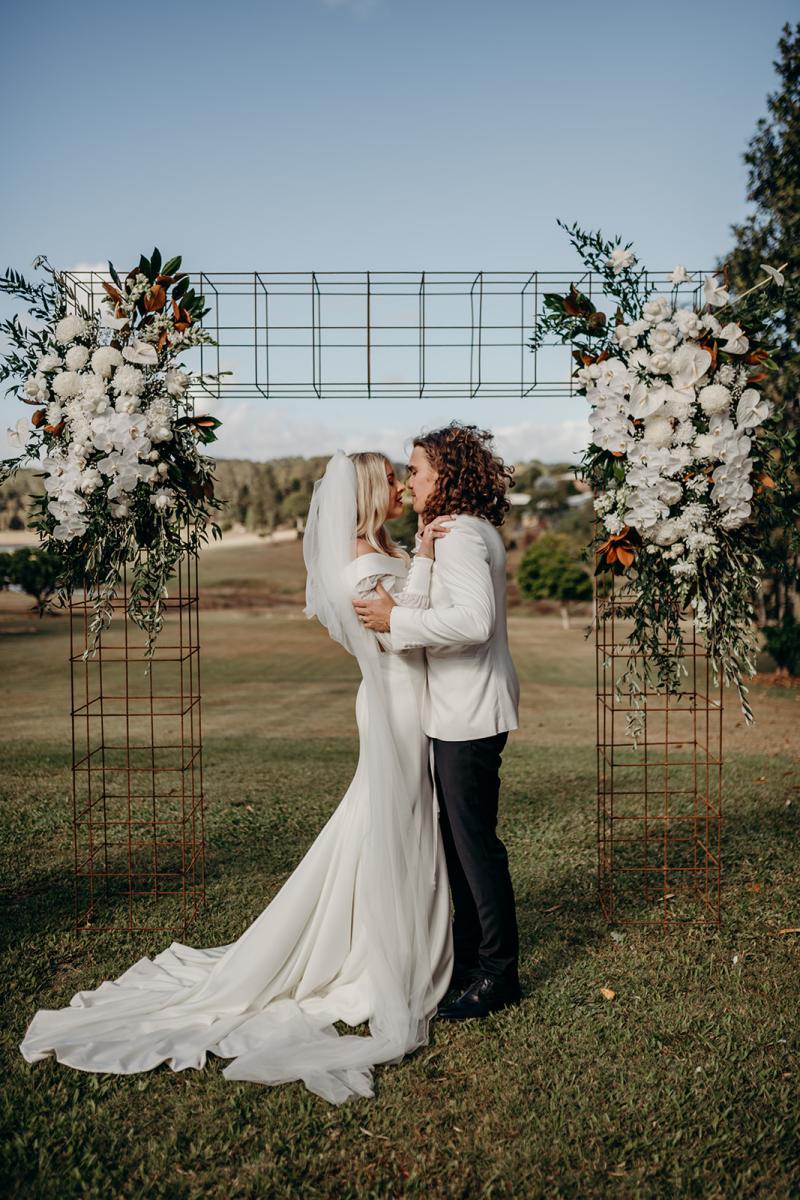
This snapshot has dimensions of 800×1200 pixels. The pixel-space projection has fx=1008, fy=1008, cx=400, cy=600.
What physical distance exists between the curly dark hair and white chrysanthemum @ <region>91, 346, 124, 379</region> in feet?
4.72

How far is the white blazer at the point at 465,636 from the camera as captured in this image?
3537mm

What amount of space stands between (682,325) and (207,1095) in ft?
11.2

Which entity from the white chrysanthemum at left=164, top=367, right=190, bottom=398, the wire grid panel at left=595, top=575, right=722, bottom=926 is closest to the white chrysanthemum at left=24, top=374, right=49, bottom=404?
the white chrysanthemum at left=164, top=367, right=190, bottom=398

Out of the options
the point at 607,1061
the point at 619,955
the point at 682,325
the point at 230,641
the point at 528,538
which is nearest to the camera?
the point at 607,1061

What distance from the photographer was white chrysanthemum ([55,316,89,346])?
14.1 feet

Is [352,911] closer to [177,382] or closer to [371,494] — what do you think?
[371,494]

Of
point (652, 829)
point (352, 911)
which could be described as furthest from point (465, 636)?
point (652, 829)

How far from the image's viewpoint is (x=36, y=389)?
4352 millimetres

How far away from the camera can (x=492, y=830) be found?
12.4 ft

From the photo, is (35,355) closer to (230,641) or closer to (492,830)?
(492,830)

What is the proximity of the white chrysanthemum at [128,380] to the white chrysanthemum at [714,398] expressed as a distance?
7.73ft

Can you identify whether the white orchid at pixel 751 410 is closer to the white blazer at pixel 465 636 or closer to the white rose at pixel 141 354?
the white blazer at pixel 465 636

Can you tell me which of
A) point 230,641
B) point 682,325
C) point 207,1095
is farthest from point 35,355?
point 230,641

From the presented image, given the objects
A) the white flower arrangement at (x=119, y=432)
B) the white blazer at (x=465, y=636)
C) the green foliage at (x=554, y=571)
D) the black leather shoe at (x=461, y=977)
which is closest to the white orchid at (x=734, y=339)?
the white blazer at (x=465, y=636)
